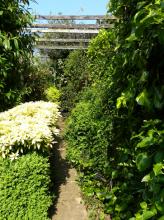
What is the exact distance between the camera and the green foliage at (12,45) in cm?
681

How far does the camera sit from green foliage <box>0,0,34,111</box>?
6.81 m

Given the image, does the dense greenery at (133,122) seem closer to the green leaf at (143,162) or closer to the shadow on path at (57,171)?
the green leaf at (143,162)

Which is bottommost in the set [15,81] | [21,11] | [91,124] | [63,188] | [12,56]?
[63,188]

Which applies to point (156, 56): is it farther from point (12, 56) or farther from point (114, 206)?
point (12, 56)

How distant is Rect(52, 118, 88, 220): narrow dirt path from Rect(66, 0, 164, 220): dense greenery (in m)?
0.19

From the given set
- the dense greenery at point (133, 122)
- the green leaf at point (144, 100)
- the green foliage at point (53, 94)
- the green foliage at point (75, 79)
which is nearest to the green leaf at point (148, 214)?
the dense greenery at point (133, 122)

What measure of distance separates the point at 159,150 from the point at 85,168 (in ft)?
16.1

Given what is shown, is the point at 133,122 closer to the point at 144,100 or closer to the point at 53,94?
the point at 144,100

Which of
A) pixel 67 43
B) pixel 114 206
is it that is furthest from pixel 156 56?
pixel 67 43

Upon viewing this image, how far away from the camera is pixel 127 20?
3682 millimetres

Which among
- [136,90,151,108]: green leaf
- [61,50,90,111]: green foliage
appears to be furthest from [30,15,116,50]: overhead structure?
[136,90,151,108]: green leaf

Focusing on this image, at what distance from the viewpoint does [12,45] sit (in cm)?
702

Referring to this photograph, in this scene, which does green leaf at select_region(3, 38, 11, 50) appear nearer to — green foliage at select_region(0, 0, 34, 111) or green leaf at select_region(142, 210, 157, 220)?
green foliage at select_region(0, 0, 34, 111)

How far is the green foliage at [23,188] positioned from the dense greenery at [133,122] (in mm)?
842
